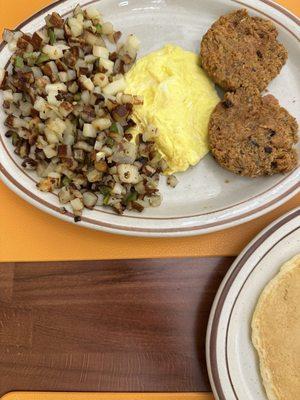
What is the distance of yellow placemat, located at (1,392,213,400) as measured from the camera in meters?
2.13

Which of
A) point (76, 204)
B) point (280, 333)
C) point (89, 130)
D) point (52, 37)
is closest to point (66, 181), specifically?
point (76, 204)

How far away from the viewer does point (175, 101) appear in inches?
85.0

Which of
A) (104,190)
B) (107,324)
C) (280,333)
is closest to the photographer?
(280,333)

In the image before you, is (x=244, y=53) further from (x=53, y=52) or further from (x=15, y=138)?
(x=15, y=138)

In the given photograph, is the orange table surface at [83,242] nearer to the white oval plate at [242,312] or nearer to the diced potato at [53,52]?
the white oval plate at [242,312]

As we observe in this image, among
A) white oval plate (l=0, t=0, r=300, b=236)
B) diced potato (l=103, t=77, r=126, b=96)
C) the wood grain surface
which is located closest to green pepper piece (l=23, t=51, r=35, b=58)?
white oval plate (l=0, t=0, r=300, b=236)

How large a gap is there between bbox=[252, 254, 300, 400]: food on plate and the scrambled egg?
62cm

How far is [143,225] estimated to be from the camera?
6.82 feet

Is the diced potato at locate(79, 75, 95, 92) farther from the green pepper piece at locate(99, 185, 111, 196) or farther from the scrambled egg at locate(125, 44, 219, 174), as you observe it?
the green pepper piece at locate(99, 185, 111, 196)

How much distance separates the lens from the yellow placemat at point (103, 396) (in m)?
2.13

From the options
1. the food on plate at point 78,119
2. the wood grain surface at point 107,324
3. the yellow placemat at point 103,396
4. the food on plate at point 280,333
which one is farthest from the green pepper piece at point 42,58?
the yellow placemat at point 103,396

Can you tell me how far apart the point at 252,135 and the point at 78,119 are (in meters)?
0.72

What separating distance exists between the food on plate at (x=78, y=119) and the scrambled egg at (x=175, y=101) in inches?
2.2

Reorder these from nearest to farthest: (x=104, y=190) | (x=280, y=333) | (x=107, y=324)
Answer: (x=280, y=333) < (x=104, y=190) < (x=107, y=324)
